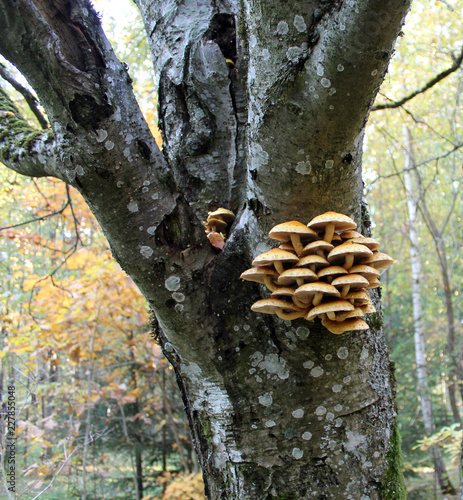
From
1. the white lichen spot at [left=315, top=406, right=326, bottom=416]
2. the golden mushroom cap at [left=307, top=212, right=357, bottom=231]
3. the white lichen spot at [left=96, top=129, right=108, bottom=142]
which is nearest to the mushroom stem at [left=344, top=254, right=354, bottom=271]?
the golden mushroom cap at [left=307, top=212, right=357, bottom=231]

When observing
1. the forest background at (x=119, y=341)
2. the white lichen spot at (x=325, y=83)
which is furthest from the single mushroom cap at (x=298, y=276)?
the forest background at (x=119, y=341)

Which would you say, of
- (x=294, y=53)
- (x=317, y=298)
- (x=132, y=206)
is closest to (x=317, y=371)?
(x=317, y=298)

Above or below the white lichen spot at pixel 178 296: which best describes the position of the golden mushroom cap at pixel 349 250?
above

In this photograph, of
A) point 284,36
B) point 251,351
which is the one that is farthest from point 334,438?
point 284,36

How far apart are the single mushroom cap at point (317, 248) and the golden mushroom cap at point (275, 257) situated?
58mm

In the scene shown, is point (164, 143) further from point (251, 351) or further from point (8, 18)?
point (251, 351)

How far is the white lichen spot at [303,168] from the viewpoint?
50.6 inches

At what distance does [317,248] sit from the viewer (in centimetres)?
135

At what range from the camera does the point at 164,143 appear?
208cm

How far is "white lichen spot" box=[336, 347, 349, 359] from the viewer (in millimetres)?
1430

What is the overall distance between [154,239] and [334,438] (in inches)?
42.2

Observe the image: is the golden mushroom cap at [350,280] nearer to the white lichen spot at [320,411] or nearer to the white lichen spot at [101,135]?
the white lichen spot at [320,411]

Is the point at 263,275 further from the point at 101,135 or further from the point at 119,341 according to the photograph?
the point at 119,341

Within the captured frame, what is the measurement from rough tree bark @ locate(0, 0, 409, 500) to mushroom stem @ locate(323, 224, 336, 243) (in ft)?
0.29
